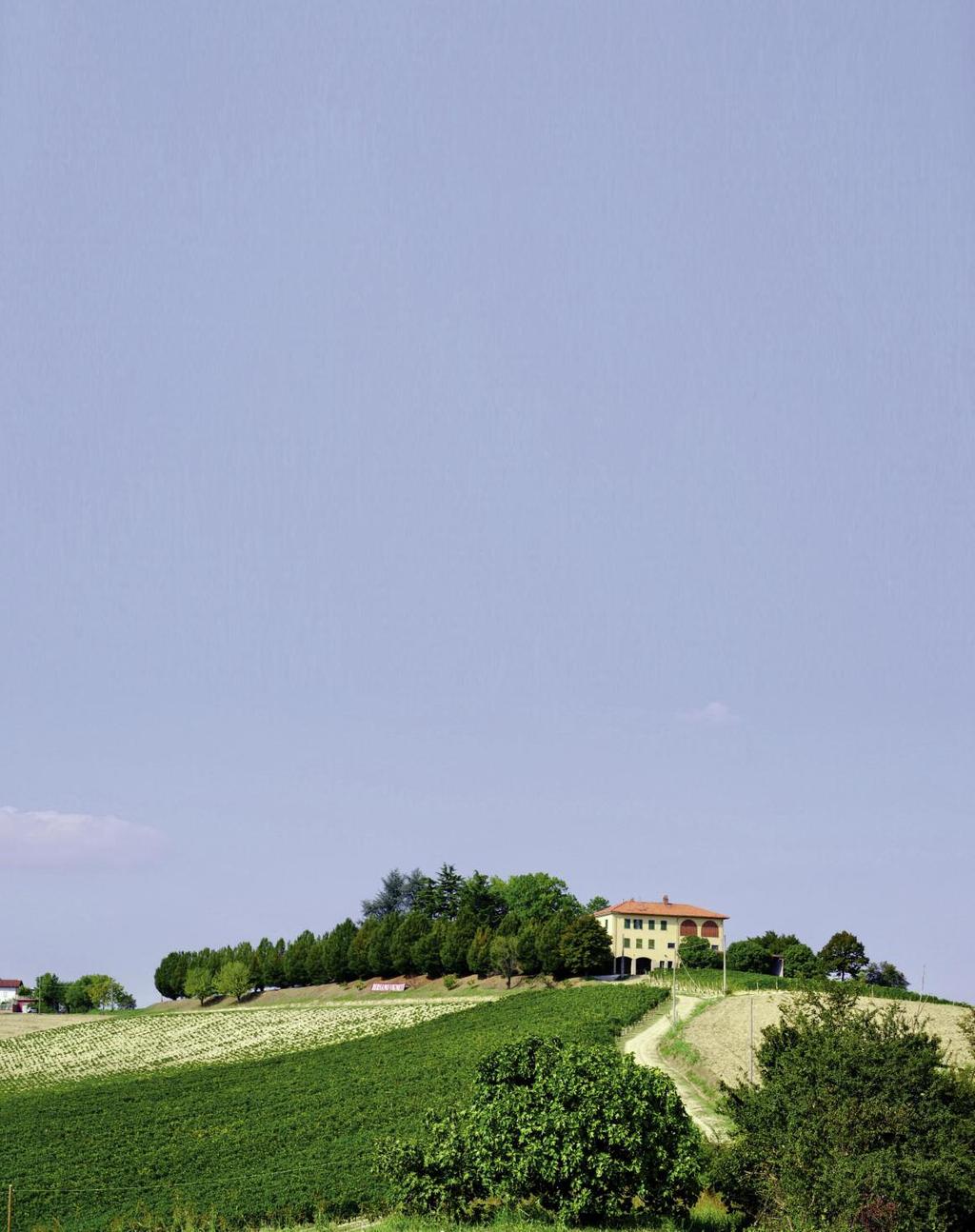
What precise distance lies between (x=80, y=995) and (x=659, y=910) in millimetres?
95052

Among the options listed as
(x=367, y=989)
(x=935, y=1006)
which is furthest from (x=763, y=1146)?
(x=367, y=989)

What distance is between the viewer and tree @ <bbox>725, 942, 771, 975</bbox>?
106 m

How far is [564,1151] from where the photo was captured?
2350 centimetres

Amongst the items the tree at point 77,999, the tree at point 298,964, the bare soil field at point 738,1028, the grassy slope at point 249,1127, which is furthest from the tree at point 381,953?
the tree at point 77,999

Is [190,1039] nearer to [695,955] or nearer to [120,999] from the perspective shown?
[695,955]

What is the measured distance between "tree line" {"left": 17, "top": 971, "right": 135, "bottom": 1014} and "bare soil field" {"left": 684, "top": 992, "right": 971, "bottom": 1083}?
127 meters

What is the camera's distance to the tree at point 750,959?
106 metres

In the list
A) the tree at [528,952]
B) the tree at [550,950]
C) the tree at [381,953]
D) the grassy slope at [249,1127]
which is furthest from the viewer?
the tree at [381,953]

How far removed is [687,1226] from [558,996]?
56.8 m

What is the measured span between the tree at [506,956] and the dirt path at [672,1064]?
2428cm

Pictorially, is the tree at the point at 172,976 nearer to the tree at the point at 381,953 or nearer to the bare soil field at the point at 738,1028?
the tree at the point at 381,953

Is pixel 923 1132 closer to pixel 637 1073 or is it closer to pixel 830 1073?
pixel 830 1073

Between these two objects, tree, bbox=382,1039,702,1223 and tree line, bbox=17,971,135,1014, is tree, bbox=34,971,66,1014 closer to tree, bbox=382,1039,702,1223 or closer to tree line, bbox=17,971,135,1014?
tree line, bbox=17,971,135,1014

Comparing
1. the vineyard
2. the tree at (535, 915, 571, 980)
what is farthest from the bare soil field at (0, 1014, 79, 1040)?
the tree at (535, 915, 571, 980)
